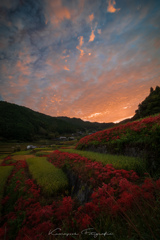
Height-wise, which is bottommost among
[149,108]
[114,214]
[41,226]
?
[41,226]

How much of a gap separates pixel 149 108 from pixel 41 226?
3123 centimetres

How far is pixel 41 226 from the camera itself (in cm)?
268

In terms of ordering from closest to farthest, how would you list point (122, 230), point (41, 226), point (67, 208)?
point (122, 230)
point (41, 226)
point (67, 208)

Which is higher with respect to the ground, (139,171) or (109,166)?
(109,166)

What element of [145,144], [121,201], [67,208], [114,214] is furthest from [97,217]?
[145,144]

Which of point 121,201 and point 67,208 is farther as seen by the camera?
point 67,208

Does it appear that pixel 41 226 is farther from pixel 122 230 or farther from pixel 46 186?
pixel 46 186

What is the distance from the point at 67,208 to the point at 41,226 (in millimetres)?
812

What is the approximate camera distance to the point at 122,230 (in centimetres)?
179

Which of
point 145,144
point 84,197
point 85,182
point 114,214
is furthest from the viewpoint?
point 145,144

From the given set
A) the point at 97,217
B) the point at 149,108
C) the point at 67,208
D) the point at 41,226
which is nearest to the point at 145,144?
the point at 97,217

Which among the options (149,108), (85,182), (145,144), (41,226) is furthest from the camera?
(149,108)

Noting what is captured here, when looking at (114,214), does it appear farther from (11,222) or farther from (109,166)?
(11,222)

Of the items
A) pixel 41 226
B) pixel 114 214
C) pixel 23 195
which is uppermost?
pixel 114 214
